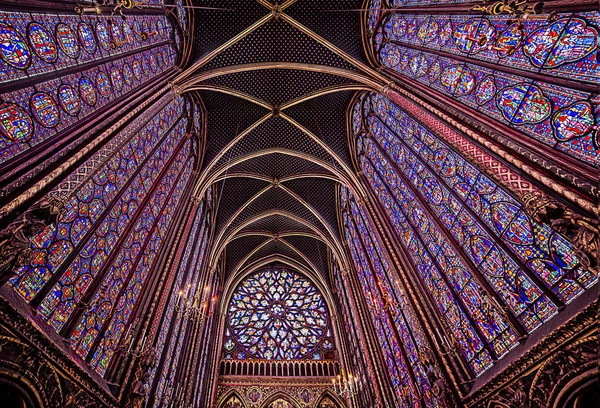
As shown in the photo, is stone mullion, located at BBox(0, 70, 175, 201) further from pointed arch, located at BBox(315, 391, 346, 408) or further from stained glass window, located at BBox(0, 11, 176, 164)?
pointed arch, located at BBox(315, 391, 346, 408)

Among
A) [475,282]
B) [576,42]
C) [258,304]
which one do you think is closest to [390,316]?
[475,282]

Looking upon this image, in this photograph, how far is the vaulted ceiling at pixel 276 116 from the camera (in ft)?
38.9

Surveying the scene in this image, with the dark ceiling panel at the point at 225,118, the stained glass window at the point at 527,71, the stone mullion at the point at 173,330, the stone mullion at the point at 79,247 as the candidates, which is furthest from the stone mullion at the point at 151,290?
the stained glass window at the point at 527,71

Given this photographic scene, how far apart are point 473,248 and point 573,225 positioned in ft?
9.50

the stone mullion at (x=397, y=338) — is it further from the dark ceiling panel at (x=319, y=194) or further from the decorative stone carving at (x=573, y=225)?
the decorative stone carving at (x=573, y=225)

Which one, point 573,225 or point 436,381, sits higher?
point 573,225

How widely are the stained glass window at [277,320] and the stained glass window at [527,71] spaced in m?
15.7

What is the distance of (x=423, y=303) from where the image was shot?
8.32 meters

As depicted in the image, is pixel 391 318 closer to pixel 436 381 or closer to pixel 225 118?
pixel 436 381

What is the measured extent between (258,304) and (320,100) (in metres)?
13.9

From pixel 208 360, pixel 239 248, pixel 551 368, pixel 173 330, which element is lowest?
pixel 551 368

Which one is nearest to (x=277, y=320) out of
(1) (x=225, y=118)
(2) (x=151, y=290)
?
(2) (x=151, y=290)

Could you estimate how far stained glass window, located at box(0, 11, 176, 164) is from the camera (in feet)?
16.0

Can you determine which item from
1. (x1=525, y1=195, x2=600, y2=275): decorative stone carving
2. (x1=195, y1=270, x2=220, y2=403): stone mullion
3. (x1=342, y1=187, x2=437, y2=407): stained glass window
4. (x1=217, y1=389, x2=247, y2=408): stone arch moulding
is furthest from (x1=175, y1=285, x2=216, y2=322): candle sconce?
(x1=525, y1=195, x2=600, y2=275): decorative stone carving
